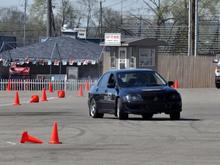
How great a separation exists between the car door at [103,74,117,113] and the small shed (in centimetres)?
3056

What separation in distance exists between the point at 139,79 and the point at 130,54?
3156cm

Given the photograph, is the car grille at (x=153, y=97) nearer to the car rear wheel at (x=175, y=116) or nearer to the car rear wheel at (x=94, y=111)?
the car rear wheel at (x=175, y=116)

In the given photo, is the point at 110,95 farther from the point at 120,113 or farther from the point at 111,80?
the point at 120,113

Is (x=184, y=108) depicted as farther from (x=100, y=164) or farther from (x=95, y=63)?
(x=95, y=63)

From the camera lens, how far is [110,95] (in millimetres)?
24234

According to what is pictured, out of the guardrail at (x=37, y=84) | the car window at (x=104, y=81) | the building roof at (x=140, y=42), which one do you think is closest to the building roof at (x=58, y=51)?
the building roof at (x=140, y=42)

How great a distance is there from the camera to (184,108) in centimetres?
3095

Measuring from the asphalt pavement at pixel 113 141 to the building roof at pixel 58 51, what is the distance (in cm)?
3188

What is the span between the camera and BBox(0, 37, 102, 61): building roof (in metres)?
58.4

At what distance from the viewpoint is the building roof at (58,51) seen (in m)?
58.4

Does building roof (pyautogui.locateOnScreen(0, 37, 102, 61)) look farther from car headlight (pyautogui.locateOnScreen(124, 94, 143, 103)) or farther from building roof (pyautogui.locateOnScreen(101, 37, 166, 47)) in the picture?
car headlight (pyautogui.locateOnScreen(124, 94, 143, 103))

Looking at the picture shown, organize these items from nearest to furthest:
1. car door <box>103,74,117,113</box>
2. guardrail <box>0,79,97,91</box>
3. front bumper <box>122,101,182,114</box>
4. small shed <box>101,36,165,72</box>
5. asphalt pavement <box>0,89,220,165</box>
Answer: asphalt pavement <box>0,89,220,165</box> → front bumper <box>122,101,182,114</box> → car door <box>103,74,117,113</box> → guardrail <box>0,79,97,91</box> → small shed <box>101,36,165,72</box>

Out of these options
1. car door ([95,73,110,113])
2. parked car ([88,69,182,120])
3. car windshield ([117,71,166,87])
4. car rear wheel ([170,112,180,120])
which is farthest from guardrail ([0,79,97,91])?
car rear wheel ([170,112,180,120])

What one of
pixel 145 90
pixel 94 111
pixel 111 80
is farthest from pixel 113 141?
pixel 94 111
